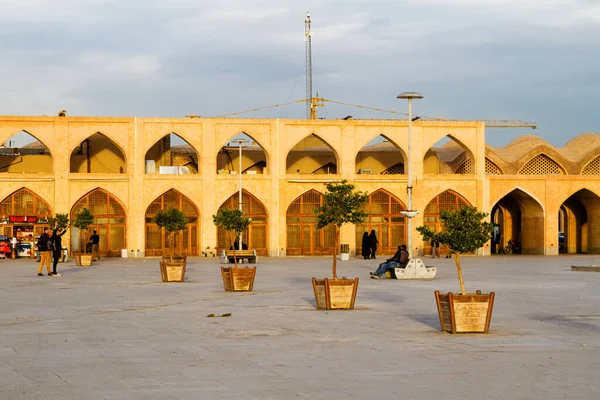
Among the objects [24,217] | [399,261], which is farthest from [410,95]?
[24,217]

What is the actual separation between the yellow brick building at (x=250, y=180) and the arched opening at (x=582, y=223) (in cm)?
16

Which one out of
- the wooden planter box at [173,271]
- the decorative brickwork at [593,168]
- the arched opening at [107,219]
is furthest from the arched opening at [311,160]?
the wooden planter box at [173,271]

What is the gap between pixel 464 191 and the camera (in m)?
46.2

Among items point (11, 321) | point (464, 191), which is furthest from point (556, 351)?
point (464, 191)

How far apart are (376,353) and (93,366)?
3.02 metres

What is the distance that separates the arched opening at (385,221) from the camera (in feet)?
150

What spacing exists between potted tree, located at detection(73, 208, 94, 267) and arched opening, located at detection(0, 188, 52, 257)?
6.21ft

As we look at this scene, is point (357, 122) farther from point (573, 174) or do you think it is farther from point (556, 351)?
point (556, 351)

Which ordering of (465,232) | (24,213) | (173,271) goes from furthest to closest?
(24,213) → (173,271) → (465,232)

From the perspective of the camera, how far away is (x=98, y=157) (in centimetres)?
4591

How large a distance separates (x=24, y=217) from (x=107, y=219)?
12.3 ft

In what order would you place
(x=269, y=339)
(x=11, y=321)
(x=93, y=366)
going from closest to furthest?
(x=93, y=366) < (x=269, y=339) < (x=11, y=321)

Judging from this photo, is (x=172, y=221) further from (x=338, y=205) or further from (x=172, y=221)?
(x=338, y=205)

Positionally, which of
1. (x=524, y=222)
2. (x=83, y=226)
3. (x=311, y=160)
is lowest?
(x=83, y=226)
